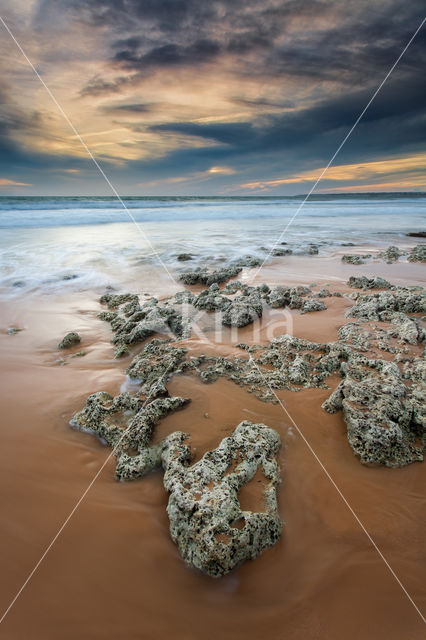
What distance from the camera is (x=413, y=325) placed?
3771mm

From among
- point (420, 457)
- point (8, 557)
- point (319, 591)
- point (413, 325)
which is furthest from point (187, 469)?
point (413, 325)


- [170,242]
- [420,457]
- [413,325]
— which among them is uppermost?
[170,242]

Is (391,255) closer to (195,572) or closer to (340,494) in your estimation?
(340,494)

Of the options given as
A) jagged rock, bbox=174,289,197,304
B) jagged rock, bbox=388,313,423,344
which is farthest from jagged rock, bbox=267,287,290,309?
jagged rock, bbox=388,313,423,344

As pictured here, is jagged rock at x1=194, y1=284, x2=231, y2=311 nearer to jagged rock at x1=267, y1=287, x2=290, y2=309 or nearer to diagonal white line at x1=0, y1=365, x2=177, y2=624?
jagged rock at x1=267, y1=287, x2=290, y2=309

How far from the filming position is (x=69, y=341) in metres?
4.34

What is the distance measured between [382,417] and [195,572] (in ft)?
5.63

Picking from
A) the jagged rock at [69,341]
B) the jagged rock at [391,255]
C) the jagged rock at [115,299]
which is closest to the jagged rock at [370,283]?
the jagged rock at [391,255]

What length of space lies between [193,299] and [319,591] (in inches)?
180

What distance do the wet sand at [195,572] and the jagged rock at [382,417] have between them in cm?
9

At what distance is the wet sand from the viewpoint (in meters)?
1.51

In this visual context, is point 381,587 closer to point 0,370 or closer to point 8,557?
point 8,557

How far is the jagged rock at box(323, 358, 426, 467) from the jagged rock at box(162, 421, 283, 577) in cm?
71

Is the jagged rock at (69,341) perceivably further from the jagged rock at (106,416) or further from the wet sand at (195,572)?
the jagged rock at (106,416)
